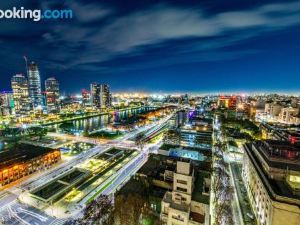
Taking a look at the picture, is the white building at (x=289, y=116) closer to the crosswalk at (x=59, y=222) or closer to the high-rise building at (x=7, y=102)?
the crosswalk at (x=59, y=222)

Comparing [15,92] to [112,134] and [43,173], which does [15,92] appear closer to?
[112,134]

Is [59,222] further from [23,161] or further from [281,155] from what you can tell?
[281,155]

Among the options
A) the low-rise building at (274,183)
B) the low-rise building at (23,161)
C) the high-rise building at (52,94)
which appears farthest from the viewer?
the high-rise building at (52,94)

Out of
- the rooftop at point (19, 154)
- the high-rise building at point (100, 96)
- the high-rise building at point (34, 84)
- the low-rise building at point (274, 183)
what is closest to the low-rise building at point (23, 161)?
the rooftop at point (19, 154)

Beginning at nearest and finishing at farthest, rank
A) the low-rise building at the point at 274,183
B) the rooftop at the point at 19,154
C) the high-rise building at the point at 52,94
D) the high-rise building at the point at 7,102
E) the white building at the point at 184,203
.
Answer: the low-rise building at the point at 274,183 → the white building at the point at 184,203 → the rooftop at the point at 19,154 → the high-rise building at the point at 7,102 → the high-rise building at the point at 52,94

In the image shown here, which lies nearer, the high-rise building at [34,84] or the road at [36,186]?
the road at [36,186]

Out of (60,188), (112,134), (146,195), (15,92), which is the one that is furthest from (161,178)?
(15,92)
